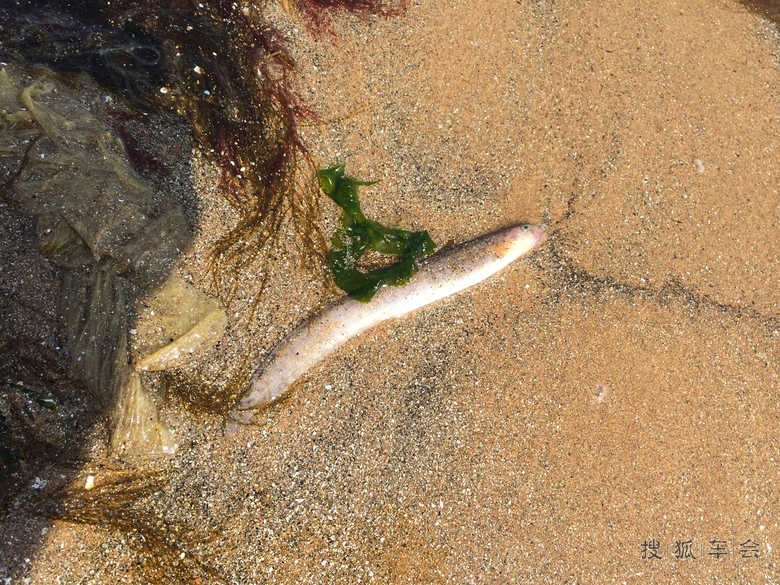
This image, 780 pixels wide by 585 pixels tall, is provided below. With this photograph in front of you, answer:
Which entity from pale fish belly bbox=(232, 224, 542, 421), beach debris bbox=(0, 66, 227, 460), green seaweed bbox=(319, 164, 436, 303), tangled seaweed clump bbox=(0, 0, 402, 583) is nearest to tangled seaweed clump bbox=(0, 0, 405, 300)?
tangled seaweed clump bbox=(0, 0, 402, 583)

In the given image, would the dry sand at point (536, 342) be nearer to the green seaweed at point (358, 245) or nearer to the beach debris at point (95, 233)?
the green seaweed at point (358, 245)

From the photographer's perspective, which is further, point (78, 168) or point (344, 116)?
point (344, 116)

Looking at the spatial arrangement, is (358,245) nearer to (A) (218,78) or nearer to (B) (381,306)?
(B) (381,306)

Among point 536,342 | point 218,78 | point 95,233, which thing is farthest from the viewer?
point 536,342

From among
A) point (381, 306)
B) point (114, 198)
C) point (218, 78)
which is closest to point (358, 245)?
point (381, 306)

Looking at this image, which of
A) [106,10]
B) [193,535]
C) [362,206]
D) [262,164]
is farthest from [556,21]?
[193,535]

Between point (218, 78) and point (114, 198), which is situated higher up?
point (218, 78)

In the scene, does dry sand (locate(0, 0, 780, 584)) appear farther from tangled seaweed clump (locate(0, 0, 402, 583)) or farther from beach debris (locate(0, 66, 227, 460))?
beach debris (locate(0, 66, 227, 460))

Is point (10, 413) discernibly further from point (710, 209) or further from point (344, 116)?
point (710, 209)
